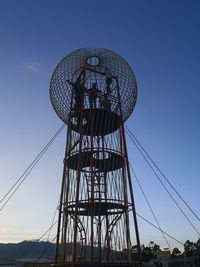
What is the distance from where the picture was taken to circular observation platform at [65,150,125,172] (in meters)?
17.6

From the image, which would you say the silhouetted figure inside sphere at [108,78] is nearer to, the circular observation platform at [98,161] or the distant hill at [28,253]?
the circular observation platform at [98,161]

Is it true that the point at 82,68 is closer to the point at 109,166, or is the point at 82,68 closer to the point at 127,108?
the point at 127,108

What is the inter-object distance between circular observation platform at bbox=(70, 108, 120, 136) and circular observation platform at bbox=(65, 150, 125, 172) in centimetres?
128

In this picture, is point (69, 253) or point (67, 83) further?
point (67, 83)

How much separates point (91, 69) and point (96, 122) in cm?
313

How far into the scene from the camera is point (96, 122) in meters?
18.2

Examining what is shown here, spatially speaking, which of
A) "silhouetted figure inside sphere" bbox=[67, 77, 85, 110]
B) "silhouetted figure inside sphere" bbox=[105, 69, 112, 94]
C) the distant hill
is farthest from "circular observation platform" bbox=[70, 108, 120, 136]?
the distant hill

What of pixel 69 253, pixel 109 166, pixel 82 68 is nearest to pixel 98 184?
pixel 109 166

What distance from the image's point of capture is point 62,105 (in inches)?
768

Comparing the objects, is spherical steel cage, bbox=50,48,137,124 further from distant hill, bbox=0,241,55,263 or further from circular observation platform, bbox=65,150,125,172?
distant hill, bbox=0,241,55,263

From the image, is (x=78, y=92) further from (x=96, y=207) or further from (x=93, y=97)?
Result: (x=96, y=207)

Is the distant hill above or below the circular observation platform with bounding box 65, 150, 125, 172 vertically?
above

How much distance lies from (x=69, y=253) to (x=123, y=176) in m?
4.70

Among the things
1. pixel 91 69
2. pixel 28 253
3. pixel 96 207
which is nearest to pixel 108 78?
pixel 91 69
